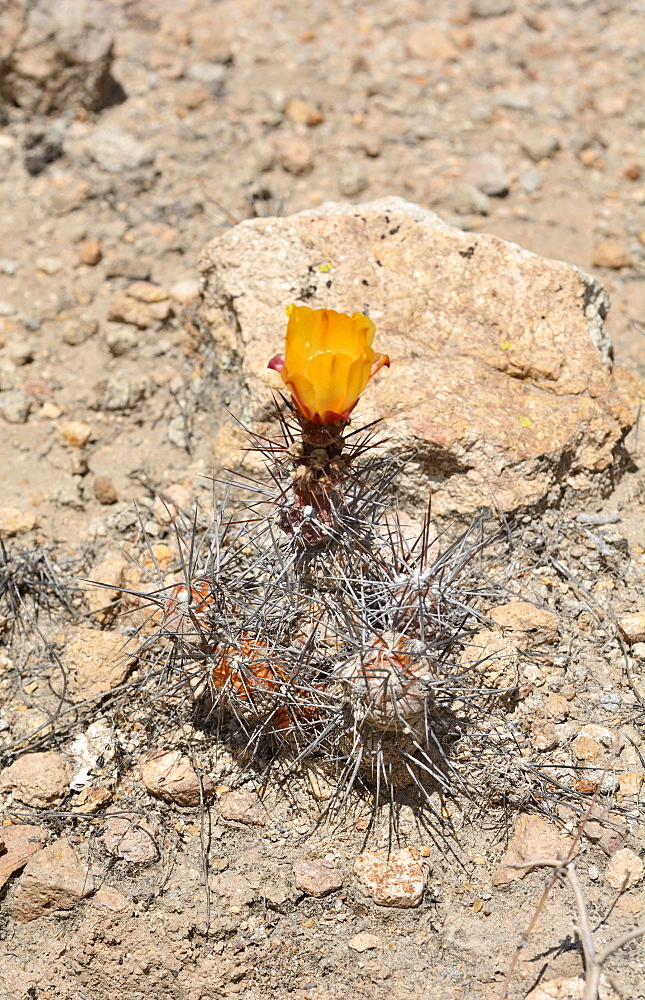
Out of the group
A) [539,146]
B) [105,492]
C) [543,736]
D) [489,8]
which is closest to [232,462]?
[105,492]

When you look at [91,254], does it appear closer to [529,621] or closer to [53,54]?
[53,54]

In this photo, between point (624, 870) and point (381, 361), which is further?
point (624, 870)

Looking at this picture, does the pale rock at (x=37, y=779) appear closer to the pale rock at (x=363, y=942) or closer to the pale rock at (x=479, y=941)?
the pale rock at (x=363, y=942)

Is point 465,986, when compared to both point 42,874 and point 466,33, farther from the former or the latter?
point 466,33

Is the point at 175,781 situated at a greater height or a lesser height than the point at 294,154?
lesser

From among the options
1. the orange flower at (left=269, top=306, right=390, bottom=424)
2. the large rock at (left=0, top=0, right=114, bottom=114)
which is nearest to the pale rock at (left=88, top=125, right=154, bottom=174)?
the large rock at (left=0, top=0, right=114, bottom=114)

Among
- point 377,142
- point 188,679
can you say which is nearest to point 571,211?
point 377,142

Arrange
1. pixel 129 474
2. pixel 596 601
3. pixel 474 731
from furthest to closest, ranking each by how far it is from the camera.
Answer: pixel 129 474 < pixel 596 601 < pixel 474 731

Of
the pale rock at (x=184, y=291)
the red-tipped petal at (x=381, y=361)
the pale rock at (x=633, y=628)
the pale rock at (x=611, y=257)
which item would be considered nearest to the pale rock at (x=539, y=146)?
the pale rock at (x=611, y=257)
